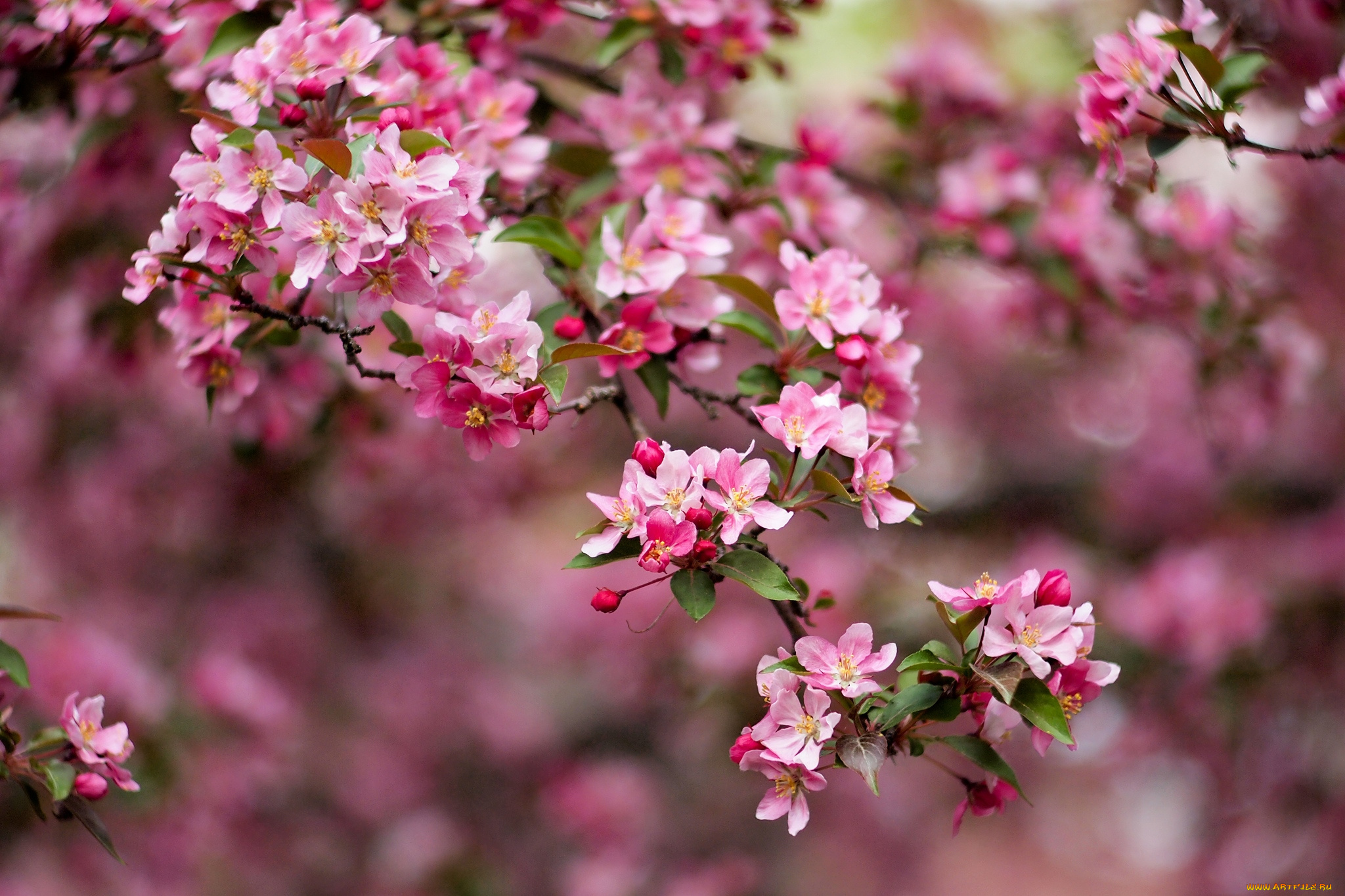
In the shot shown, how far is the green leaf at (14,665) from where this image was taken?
0.98 meters

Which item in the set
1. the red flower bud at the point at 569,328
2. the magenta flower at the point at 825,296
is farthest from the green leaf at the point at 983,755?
the red flower bud at the point at 569,328

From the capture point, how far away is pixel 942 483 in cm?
388

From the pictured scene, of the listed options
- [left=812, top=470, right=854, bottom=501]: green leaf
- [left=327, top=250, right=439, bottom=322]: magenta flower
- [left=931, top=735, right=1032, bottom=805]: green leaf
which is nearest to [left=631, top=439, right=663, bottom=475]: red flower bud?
[left=812, top=470, right=854, bottom=501]: green leaf

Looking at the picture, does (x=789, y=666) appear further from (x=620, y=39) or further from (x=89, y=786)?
(x=620, y=39)

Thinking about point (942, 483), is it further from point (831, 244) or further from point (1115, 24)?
point (831, 244)

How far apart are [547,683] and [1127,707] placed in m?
2.09

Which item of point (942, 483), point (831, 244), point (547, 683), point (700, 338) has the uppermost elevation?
point (700, 338)

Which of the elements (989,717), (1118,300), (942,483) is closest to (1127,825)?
(942,483)

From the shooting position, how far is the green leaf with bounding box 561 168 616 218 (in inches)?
53.7

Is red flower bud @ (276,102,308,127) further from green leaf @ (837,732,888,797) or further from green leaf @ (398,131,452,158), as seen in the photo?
green leaf @ (837,732,888,797)

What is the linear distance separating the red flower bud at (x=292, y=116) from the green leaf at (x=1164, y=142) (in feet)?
3.18

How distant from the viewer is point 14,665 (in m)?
1.00

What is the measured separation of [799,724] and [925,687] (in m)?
0.12

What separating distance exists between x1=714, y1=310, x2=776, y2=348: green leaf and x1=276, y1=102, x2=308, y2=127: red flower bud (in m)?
0.50
